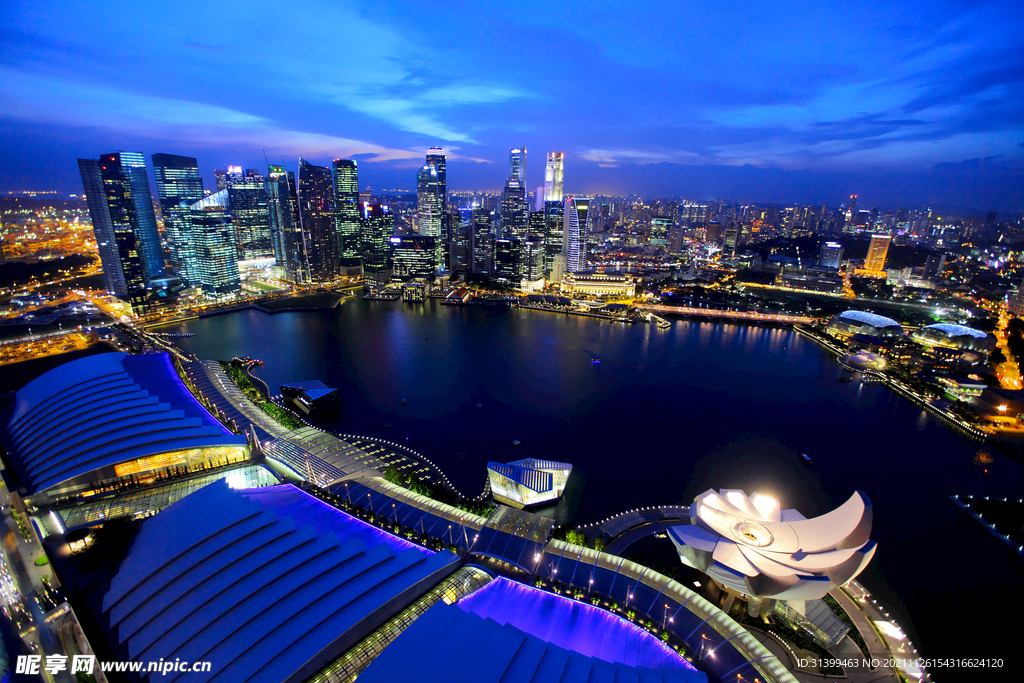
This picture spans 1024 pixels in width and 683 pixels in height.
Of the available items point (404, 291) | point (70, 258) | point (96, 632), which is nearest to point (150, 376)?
point (96, 632)

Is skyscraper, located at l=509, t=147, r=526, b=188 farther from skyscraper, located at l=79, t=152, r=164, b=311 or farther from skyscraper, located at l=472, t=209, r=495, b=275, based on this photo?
skyscraper, located at l=79, t=152, r=164, b=311

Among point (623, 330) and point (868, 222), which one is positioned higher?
point (868, 222)

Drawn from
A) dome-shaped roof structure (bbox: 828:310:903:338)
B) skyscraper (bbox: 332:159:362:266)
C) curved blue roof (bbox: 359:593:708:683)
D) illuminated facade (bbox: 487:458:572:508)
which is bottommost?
illuminated facade (bbox: 487:458:572:508)

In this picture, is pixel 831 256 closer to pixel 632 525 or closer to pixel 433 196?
pixel 433 196

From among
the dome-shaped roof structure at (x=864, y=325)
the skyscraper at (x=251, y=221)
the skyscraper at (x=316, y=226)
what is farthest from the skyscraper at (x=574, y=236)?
the skyscraper at (x=251, y=221)

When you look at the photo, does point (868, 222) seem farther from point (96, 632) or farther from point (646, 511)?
point (96, 632)

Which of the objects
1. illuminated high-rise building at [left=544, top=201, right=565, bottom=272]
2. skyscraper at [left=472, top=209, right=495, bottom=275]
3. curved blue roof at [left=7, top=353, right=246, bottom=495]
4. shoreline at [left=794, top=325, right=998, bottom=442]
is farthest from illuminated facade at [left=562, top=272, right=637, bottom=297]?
curved blue roof at [left=7, top=353, right=246, bottom=495]
